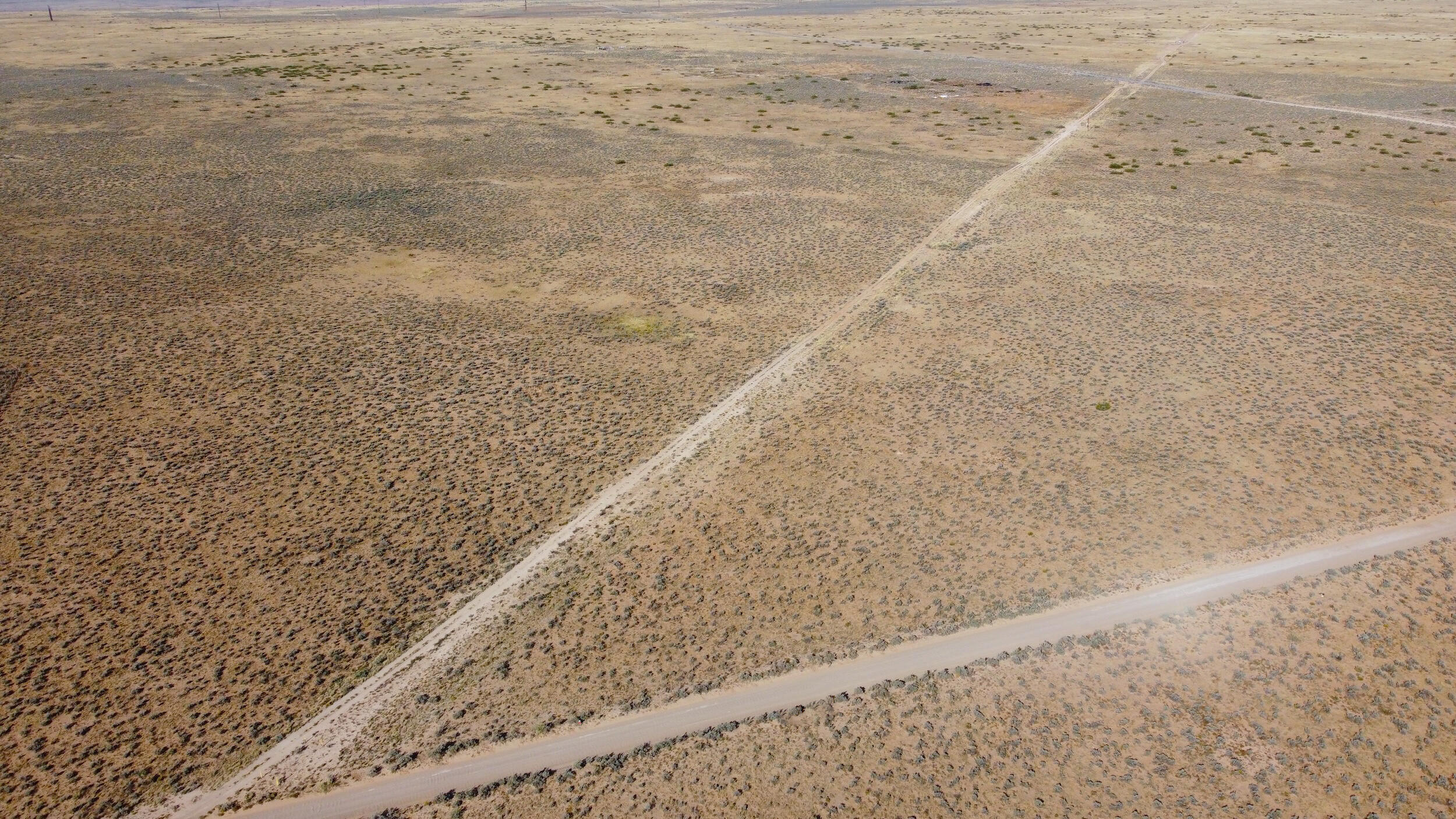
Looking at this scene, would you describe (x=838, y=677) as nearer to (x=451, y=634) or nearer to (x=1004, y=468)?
(x=451, y=634)

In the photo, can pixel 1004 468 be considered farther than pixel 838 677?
Yes

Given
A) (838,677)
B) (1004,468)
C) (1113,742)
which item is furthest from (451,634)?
(1004,468)

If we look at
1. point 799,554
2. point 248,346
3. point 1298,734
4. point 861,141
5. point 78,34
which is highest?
point 78,34

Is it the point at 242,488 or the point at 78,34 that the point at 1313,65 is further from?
the point at 78,34

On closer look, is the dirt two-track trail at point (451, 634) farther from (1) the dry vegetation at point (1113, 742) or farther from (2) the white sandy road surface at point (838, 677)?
(1) the dry vegetation at point (1113, 742)

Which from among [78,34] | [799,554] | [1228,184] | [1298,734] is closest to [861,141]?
[1228,184]

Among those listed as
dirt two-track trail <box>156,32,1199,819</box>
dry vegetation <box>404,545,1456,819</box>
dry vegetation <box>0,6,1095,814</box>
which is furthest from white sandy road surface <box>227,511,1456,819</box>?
dry vegetation <box>0,6,1095,814</box>
